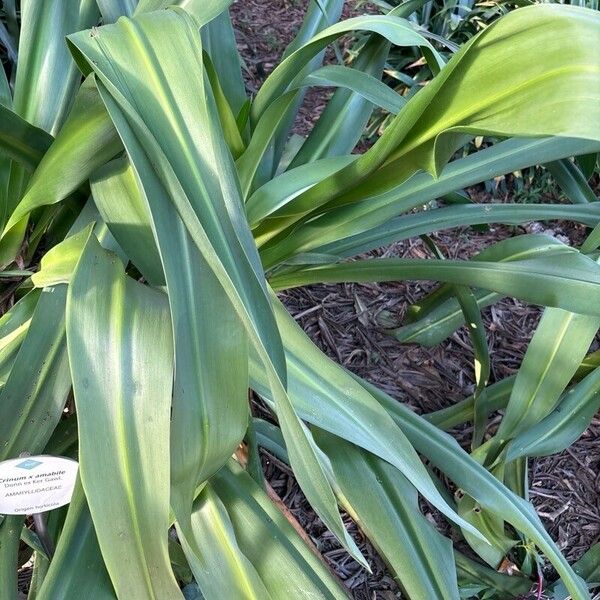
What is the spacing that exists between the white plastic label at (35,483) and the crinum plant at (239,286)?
0.12ft

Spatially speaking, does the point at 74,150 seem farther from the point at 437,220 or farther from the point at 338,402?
the point at 437,220

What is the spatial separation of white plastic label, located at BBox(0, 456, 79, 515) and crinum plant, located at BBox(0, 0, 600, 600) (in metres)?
0.04

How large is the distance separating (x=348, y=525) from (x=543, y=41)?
2.50 feet

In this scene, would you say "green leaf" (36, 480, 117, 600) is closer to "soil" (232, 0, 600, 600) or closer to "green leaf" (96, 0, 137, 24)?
"soil" (232, 0, 600, 600)

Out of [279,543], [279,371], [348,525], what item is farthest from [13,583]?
[348,525]

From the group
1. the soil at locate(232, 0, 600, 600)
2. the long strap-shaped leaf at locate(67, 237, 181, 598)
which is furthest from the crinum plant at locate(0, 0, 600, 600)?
the soil at locate(232, 0, 600, 600)

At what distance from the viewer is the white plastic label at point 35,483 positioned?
20.9 inches

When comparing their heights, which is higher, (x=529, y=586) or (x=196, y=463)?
(x=196, y=463)

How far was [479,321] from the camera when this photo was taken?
90cm

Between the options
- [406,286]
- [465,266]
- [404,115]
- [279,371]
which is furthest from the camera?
[406,286]

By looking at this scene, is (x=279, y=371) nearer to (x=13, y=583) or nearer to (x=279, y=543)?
(x=279, y=543)

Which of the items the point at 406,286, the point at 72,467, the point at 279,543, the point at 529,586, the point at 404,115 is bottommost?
the point at 529,586

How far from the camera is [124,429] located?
1.58 feet

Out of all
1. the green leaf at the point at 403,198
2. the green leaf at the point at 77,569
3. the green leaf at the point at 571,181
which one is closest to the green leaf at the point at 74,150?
the green leaf at the point at 403,198
